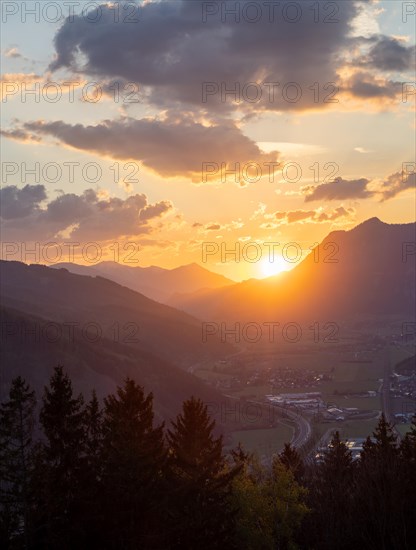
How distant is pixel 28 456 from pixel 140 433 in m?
8.15

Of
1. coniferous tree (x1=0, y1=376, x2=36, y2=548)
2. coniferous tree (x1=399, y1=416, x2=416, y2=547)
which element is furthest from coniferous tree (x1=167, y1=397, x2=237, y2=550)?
coniferous tree (x1=399, y1=416, x2=416, y2=547)

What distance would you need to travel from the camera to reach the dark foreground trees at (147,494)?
1559 inches

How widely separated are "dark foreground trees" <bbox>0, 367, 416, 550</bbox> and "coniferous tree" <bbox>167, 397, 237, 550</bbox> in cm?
8

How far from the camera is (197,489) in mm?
42031

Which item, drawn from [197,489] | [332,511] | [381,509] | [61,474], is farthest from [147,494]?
[381,509]

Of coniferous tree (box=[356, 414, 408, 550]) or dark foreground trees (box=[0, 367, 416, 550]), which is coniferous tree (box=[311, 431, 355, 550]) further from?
coniferous tree (box=[356, 414, 408, 550])

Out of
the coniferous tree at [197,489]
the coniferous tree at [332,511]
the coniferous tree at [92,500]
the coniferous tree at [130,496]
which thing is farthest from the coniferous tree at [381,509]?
the coniferous tree at [92,500]

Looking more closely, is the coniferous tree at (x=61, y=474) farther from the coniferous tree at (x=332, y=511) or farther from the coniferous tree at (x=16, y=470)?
the coniferous tree at (x=332, y=511)

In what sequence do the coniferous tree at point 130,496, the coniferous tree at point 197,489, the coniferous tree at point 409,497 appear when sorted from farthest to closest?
the coniferous tree at point 409,497
the coniferous tree at point 197,489
the coniferous tree at point 130,496

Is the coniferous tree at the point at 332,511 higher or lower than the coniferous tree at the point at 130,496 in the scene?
lower

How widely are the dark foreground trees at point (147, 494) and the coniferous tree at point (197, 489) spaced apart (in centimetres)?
8

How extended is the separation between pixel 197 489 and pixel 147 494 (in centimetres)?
433

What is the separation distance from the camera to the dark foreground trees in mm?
39594

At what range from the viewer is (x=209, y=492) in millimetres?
42469
